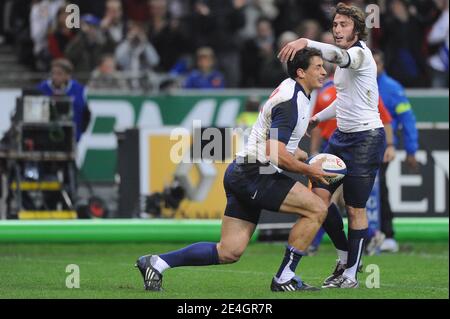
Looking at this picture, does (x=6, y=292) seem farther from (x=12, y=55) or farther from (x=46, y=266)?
(x=12, y=55)

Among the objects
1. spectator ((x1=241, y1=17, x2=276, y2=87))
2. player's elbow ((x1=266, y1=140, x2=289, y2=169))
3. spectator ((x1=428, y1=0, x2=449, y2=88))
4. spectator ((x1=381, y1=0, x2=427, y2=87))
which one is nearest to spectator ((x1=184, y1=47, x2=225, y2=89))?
spectator ((x1=241, y1=17, x2=276, y2=87))

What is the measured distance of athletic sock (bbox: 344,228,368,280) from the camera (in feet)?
35.5

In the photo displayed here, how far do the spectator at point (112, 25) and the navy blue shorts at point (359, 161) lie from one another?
10.5 meters

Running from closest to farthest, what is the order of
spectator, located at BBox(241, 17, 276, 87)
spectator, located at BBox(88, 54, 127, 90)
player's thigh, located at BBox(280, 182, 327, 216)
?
1. player's thigh, located at BBox(280, 182, 327, 216)
2. spectator, located at BBox(88, 54, 127, 90)
3. spectator, located at BBox(241, 17, 276, 87)

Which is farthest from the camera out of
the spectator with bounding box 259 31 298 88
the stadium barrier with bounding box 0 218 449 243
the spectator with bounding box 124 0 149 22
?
the spectator with bounding box 124 0 149 22

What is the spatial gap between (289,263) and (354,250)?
91 centimetres

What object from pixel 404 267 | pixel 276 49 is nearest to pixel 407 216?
pixel 404 267

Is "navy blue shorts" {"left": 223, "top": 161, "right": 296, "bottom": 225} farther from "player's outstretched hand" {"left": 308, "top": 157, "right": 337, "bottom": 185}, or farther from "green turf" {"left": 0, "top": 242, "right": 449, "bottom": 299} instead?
"green turf" {"left": 0, "top": 242, "right": 449, "bottom": 299}

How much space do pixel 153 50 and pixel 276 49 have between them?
2.16 meters

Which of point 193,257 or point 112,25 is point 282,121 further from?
point 112,25

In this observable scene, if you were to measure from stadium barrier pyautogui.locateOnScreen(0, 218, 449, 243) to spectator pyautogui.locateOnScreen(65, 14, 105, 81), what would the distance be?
5.24 meters

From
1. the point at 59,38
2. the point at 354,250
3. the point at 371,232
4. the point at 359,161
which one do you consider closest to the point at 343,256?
the point at 354,250

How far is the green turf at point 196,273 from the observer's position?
10250 millimetres

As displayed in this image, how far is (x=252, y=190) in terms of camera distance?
10.1 meters
